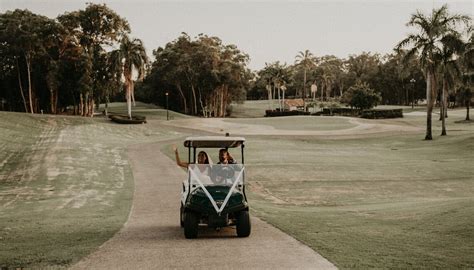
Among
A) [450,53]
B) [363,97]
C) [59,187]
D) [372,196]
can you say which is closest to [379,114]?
[363,97]

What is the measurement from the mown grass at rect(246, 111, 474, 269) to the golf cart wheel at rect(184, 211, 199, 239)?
251cm

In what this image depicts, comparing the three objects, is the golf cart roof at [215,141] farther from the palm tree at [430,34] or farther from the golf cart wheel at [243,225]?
the palm tree at [430,34]

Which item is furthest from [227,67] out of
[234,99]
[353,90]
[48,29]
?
[48,29]

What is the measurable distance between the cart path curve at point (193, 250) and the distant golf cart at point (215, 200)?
0.38 meters

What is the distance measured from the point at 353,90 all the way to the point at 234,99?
2988cm

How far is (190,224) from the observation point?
12328 mm

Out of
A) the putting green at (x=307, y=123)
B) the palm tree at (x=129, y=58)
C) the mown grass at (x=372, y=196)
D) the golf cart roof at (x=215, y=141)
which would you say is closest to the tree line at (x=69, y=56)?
the palm tree at (x=129, y=58)

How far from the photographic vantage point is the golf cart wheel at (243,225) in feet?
40.4

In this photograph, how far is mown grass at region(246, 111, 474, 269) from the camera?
10.7 metres

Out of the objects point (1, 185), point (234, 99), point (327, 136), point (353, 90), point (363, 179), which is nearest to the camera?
point (1, 185)

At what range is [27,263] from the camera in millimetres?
10109

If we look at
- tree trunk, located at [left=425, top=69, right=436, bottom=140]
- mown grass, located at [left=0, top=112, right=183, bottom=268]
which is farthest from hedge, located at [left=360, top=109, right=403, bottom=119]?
mown grass, located at [left=0, top=112, right=183, bottom=268]

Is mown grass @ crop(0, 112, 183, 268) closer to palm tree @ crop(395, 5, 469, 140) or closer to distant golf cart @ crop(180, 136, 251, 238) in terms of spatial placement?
distant golf cart @ crop(180, 136, 251, 238)

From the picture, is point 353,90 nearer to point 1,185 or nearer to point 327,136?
point 327,136
